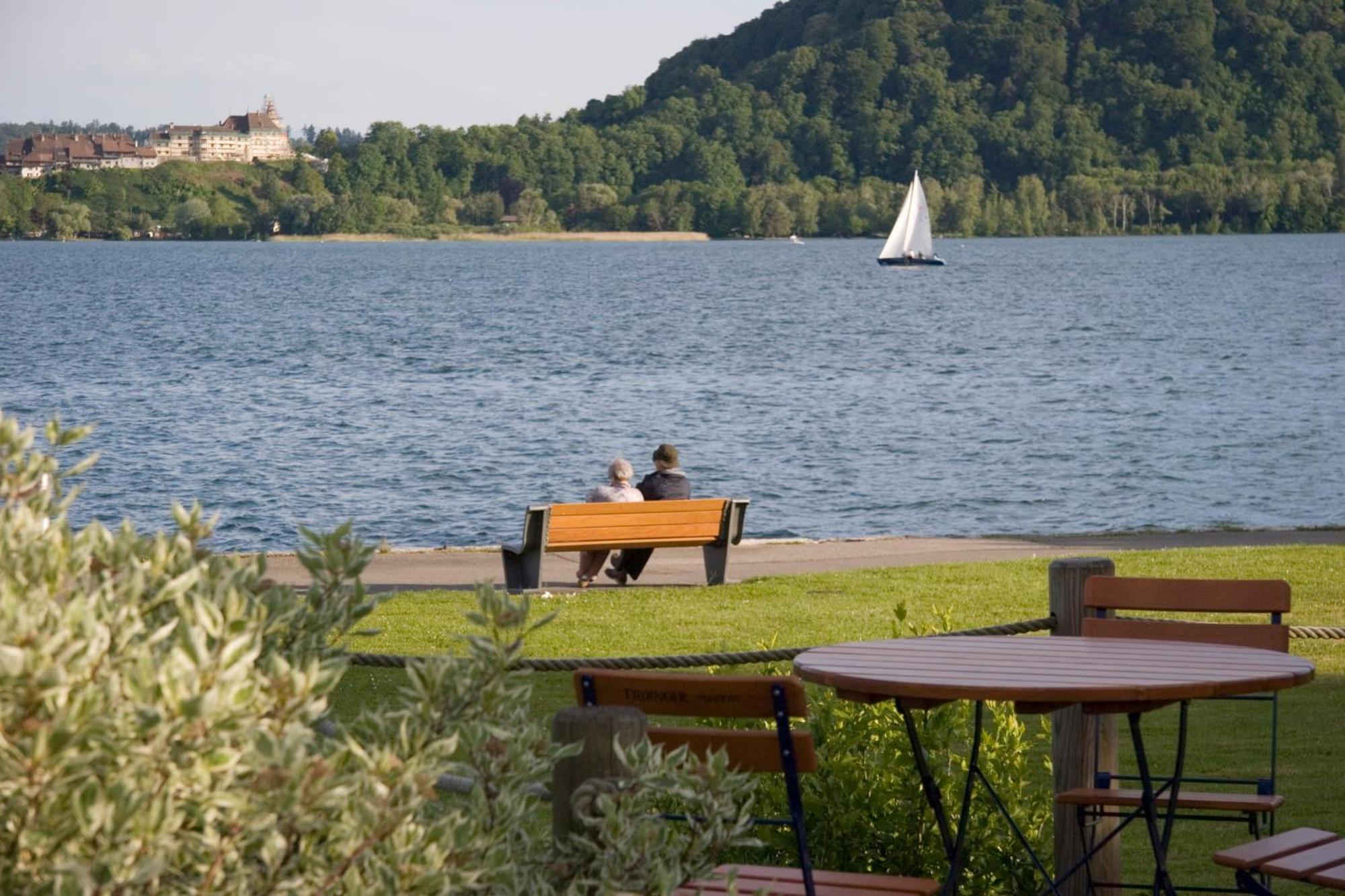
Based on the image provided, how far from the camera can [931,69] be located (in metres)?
169

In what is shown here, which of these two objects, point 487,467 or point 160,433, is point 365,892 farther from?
point 160,433

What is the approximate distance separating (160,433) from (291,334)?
97.5 ft

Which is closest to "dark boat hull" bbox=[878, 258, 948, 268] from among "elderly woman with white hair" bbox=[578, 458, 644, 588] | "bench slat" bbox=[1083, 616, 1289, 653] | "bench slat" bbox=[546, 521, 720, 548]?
"elderly woman with white hair" bbox=[578, 458, 644, 588]

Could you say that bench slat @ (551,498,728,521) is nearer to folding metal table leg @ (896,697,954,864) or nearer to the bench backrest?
the bench backrest

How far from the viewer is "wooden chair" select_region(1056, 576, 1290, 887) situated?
453 cm

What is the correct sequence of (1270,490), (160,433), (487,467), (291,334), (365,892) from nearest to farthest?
(365,892) → (1270,490) → (487,467) → (160,433) → (291,334)

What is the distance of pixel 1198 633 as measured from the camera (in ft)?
15.1

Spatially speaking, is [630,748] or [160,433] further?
[160,433]

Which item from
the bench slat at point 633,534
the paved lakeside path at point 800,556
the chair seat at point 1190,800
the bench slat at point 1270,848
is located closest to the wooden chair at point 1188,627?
the chair seat at point 1190,800

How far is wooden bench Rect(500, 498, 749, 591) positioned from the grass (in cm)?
36

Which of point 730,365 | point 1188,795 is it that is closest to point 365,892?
point 1188,795

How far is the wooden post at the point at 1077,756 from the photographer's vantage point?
15.5 feet

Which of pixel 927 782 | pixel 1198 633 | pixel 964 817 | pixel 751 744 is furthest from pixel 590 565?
pixel 751 744

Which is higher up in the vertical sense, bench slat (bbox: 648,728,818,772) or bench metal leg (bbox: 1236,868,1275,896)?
bench slat (bbox: 648,728,818,772)
